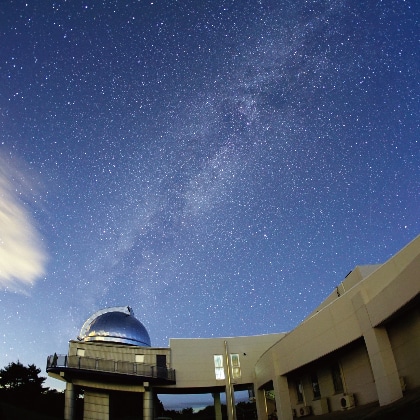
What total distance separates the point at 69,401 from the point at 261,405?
13.2 m

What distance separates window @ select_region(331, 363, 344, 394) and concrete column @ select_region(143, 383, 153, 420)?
15.5m

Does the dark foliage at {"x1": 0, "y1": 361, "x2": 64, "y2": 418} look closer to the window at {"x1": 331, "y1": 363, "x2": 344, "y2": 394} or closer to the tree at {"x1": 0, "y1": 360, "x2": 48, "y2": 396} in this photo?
the tree at {"x1": 0, "y1": 360, "x2": 48, "y2": 396}

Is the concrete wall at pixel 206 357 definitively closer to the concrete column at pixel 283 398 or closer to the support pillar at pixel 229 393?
the support pillar at pixel 229 393

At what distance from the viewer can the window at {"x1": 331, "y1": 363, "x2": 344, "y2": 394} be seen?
16.5m

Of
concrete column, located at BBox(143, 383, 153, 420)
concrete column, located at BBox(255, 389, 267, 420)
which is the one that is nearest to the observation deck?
concrete column, located at BBox(143, 383, 153, 420)

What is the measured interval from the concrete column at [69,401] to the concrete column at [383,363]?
2116 centimetres

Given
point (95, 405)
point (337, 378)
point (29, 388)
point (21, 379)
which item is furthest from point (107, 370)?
point (21, 379)

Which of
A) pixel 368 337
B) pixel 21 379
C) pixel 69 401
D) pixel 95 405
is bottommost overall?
pixel 368 337

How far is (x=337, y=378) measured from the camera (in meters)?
16.8

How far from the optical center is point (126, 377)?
89.3ft

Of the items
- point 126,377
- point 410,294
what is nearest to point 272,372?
point 126,377

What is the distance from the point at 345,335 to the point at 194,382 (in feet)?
61.9

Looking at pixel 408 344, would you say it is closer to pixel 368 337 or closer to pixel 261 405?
pixel 368 337

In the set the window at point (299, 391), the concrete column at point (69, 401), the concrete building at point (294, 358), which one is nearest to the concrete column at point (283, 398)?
the concrete building at point (294, 358)
